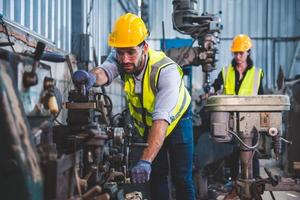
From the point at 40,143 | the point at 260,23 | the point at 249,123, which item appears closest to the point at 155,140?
the point at 40,143

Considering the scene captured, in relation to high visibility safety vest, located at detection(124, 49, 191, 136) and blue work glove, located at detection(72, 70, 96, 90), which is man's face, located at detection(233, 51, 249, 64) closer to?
high visibility safety vest, located at detection(124, 49, 191, 136)

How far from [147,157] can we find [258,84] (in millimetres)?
2161

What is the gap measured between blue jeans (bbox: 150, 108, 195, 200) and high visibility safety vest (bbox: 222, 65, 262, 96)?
52.4 inches

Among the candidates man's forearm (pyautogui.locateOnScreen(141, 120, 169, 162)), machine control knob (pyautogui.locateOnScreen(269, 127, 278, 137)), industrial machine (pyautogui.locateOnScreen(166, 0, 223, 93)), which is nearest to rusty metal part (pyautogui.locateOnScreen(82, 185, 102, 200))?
man's forearm (pyautogui.locateOnScreen(141, 120, 169, 162))

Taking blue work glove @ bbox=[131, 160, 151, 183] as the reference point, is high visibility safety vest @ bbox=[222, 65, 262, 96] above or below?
above

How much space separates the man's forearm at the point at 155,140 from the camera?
189 centimetres

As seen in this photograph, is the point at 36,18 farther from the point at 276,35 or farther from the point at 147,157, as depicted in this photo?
the point at 276,35

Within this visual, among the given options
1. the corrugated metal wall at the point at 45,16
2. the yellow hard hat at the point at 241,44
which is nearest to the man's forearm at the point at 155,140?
the corrugated metal wall at the point at 45,16

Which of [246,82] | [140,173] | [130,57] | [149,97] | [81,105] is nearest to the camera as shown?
[81,105]

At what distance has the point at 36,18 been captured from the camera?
3.16 meters

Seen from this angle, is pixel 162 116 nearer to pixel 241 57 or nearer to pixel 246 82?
pixel 246 82

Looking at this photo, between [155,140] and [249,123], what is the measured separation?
1.14 m

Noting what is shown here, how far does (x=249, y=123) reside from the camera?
287cm

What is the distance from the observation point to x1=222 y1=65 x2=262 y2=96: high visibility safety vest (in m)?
3.74
